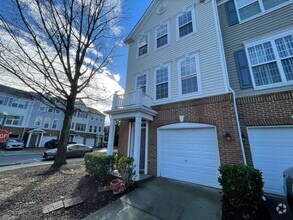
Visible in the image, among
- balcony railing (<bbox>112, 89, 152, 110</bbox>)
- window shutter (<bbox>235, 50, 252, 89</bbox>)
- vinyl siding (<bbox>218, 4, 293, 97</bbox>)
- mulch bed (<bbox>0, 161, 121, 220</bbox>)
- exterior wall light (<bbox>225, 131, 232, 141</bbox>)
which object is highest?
vinyl siding (<bbox>218, 4, 293, 97</bbox>)

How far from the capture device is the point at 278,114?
5.16 metres

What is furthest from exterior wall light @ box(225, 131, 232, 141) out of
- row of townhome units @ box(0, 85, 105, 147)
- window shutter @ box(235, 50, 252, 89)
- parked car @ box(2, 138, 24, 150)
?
parked car @ box(2, 138, 24, 150)

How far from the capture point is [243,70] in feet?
20.8

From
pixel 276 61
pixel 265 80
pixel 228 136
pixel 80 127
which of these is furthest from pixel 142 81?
pixel 80 127

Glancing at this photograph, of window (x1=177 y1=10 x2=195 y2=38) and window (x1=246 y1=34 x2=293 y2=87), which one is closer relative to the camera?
window (x1=246 y1=34 x2=293 y2=87)

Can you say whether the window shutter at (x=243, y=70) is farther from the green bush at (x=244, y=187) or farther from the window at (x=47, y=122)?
the window at (x=47, y=122)

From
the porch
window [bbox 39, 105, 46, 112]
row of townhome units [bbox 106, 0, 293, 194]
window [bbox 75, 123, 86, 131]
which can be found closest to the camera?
row of townhome units [bbox 106, 0, 293, 194]

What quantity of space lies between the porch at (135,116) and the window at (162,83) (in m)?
0.65

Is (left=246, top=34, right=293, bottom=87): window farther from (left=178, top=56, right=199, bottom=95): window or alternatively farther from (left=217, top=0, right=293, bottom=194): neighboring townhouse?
(left=178, top=56, right=199, bottom=95): window

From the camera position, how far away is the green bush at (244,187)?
3.86 metres

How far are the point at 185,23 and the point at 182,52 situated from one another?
6.53ft

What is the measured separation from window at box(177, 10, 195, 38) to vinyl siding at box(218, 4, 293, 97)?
163cm

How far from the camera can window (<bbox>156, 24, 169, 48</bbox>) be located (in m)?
9.20

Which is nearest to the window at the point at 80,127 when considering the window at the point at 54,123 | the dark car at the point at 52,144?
the window at the point at 54,123
